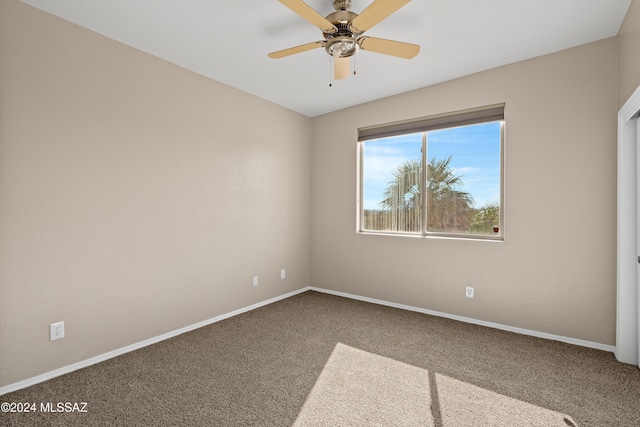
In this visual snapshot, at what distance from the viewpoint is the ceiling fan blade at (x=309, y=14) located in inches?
66.3

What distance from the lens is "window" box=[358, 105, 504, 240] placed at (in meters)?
3.27

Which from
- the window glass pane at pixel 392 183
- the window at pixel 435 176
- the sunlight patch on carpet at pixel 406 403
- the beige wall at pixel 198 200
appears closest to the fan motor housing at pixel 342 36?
the beige wall at pixel 198 200

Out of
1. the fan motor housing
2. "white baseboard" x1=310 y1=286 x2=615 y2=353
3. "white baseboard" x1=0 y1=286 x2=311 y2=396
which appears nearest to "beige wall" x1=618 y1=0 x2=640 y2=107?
the fan motor housing

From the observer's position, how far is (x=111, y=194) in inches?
99.9

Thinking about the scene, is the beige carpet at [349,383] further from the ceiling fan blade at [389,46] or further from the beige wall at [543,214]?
the ceiling fan blade at [389,46]

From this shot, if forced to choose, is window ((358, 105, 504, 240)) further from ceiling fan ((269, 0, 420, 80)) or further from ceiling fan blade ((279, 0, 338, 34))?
ceiling fan blade ((279, 0, 338, 34))

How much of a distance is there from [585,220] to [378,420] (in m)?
2.45

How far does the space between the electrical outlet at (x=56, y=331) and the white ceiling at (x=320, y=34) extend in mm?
2247

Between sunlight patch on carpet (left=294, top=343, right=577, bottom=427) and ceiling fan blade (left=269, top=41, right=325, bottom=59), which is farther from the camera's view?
ceiling fan blade (left=269, top=41, right=325, bottom=59)

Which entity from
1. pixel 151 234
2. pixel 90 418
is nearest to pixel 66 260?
pixel 151 234

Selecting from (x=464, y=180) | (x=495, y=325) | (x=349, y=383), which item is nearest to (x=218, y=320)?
(x=349, y=383)

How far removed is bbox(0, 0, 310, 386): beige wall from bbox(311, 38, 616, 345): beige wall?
2.05m

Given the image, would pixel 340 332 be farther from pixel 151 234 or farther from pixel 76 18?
pixel 76 18

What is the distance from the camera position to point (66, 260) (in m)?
2.29
